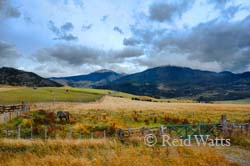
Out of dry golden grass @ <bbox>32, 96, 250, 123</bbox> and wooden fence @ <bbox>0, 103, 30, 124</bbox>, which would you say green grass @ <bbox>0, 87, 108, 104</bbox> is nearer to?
dry golden grass @ <bbox>32, 96, 250, 123</bbox>

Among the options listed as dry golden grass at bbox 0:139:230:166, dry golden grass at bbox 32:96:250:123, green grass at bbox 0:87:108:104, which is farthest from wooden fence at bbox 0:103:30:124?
green grass at bbox 0:87:108:104

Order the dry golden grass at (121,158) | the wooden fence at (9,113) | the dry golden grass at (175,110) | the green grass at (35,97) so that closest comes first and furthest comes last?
the dry golden grass at (121,158)
the wooden fence at (9,113)
the dry golden grass at (175,110)
the green grass at (35,97)

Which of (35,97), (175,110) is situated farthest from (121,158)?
(35,97)

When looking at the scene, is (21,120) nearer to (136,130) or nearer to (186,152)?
(136,130)

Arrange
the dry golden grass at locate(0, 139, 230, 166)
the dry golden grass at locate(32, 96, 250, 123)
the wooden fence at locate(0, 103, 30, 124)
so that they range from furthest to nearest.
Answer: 1. the dry golden grass at locate(32, 96, 250, 123)
2. the wooden fence at locate(0, 103, 30, 124)
3. the dry golden grass at locate(0, 139, 230, 166)

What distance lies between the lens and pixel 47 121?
153 feet


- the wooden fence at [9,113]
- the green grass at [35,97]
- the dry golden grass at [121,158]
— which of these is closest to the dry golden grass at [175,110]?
the wooden fence at [9,113]

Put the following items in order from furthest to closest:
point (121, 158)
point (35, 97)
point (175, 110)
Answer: point (35, 97) → point (175, 110) → point (121, 158)

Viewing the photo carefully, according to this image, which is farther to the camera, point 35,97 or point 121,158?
point 35,97

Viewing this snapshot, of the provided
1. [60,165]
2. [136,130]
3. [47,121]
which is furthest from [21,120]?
[60,165]

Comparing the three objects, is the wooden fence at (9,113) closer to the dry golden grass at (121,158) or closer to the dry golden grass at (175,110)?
the dry golden grass at (175,110)

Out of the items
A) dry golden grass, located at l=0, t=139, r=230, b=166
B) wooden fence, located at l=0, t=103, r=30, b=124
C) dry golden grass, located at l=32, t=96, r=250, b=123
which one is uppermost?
dry golden grass, located at l=0, t=139, r=230, b=166

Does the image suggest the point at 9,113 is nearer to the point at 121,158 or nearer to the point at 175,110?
the point at 121,158

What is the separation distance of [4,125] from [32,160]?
3141 centimetres
